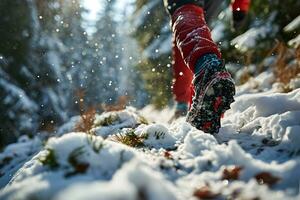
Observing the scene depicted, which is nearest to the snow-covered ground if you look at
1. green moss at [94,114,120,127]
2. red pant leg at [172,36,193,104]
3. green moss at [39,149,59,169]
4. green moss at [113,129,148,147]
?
green moss at [39,149,59,169]

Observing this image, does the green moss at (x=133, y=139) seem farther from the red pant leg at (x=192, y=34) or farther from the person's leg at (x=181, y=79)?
the person's leg at (x=181, y=79)

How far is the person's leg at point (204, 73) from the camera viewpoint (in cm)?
242

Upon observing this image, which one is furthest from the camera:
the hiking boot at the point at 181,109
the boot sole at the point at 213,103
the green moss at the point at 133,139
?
the hiking boot at the point at 181,109

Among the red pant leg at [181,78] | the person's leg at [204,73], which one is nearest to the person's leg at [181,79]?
the red pant leg at [181,78]

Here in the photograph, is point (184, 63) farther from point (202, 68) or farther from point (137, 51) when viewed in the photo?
point (137, 51)

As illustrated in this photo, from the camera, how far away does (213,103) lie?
2.45 meters

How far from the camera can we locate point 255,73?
24.1 feet

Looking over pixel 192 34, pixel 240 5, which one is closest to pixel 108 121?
pixel 240 5

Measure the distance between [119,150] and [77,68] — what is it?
2831 cm

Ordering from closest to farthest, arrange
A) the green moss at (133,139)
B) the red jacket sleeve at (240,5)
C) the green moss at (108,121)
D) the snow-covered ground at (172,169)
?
the snow-covered ground at (172,169) < the green moss at (133,139) < the red jacket sleeve at (240,5) < the green moss at (108,121)

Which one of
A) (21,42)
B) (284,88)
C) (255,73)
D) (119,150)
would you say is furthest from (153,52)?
(119,150)

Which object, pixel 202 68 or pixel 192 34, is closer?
pixel 202 68

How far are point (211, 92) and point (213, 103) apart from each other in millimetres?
76

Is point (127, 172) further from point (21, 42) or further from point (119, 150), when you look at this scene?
point (21, 42)
